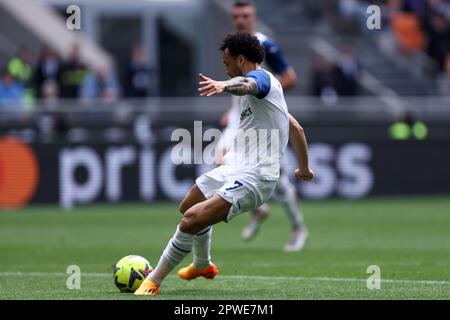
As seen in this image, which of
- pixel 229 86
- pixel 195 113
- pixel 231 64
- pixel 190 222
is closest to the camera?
pixel 229 86

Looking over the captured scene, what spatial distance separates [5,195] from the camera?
22.3m

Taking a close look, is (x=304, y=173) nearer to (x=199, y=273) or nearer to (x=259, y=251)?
(x=199, y=273)

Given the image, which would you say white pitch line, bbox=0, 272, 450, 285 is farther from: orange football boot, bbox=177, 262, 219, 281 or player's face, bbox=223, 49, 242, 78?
player's face, bbox=223, 49, 242, 78

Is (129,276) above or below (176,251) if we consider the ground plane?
below

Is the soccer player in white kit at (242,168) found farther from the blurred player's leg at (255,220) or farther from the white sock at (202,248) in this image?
the blurred player's leg at (255,220)

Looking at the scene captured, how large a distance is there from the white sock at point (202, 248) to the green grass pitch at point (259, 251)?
0.77ft

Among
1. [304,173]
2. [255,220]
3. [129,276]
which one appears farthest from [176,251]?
[255,220]

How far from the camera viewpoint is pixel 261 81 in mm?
9289

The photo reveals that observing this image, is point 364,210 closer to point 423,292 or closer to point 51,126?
point 51,126

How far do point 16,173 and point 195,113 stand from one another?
4.74m

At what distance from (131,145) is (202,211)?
531 inches

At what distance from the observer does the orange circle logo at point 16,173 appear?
22.1 metres

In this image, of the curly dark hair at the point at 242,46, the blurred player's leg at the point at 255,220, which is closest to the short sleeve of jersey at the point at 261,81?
the curly dark hair at the point at 242,46

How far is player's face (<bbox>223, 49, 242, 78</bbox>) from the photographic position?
9.61 m
